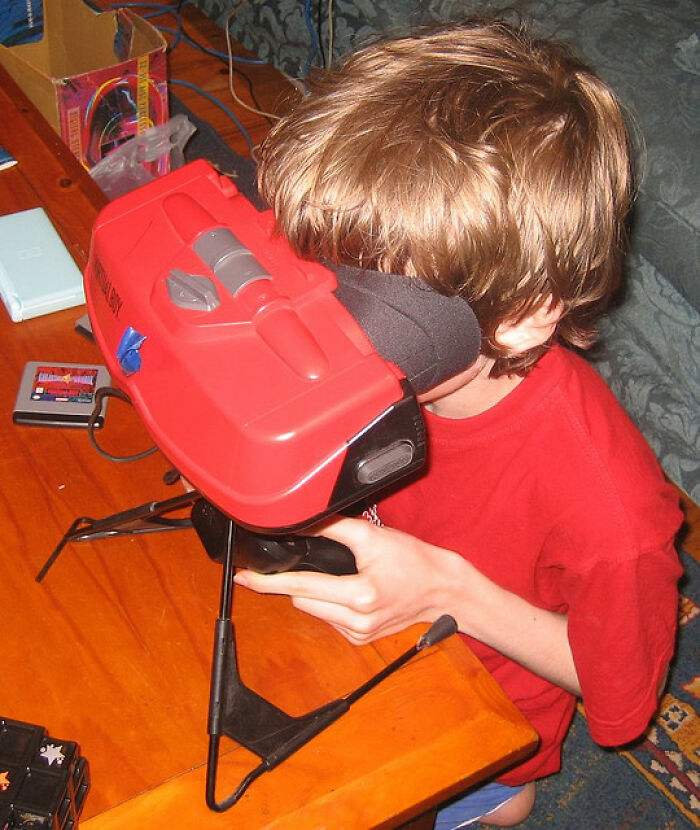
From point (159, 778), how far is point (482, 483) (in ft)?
1.33

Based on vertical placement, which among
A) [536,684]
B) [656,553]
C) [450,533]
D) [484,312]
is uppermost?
[484,312]

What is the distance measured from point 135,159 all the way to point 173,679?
1249 mm

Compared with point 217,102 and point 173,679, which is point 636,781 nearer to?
point 173,679

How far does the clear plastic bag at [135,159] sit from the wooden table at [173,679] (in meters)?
0.95

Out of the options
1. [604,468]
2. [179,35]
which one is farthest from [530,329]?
[179,35]

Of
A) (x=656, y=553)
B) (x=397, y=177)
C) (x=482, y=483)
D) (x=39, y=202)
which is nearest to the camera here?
(x=397, y=177)

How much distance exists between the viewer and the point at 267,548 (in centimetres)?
73

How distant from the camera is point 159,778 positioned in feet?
2.24

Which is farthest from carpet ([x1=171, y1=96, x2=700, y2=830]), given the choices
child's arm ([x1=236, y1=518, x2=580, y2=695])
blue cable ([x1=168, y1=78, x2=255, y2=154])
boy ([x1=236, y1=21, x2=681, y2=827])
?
blue cable ([x1=168, y1=78, x2=255, y2=154])

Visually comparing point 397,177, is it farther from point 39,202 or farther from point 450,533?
point 39,202

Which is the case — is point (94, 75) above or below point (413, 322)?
below

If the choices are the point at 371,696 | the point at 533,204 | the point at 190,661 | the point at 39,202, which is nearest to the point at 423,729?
the point at 371,696

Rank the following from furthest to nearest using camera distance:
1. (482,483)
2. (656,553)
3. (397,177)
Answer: (482,483), (656,553), (397,177)

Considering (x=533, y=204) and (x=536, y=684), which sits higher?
(x=533, y=204)
